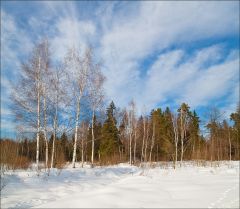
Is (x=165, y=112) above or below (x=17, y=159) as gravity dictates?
above

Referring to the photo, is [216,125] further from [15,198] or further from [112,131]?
[15,198]

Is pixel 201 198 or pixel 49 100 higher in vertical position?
pixel 49 100

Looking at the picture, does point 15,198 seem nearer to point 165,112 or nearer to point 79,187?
point 79,187

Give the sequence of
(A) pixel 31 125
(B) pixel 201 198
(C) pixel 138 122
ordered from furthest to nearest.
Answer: (C) pixel 138 122, (A) pixel 31 125, (B) pixel 201 198

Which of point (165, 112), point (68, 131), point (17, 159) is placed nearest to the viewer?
point (17, 159)

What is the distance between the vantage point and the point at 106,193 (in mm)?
6727

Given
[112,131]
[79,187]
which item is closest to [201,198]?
[79,187]

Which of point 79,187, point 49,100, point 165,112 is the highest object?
point 165,112

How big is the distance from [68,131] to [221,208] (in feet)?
43.3

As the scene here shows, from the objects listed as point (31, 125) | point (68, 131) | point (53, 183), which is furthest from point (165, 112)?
point (53, 183)

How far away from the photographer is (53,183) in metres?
10.1

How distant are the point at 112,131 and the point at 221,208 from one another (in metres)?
31.4

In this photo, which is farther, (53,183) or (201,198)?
(53,183)

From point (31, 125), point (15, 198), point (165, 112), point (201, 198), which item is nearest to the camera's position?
point (201, 198)
